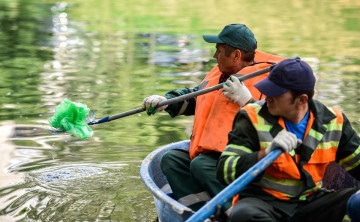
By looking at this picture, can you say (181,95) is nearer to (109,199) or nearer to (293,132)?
(109,199)

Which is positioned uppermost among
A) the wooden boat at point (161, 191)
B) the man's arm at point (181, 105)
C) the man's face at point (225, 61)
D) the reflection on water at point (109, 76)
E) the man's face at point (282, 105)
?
the man's face at point (282, 105)

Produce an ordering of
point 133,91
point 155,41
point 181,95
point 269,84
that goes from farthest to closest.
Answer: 1. point 155,41
2. point 133,91
3. point 181,95
4. point 269,84

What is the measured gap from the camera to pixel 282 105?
446 centimetres

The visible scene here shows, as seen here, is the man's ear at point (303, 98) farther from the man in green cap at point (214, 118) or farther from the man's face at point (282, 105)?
the man in green cap at point (214, 118)

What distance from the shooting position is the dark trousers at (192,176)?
213 inches

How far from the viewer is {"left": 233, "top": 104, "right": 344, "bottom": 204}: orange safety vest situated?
4.48 metres

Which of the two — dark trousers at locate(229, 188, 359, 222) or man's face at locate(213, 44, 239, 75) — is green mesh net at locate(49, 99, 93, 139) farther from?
dark trousers at locate(229, 188, 359, 222)

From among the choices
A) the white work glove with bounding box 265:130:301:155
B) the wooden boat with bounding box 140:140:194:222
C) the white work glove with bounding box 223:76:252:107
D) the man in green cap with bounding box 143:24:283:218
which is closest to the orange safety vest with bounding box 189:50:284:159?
the man in green cap with bounding box 143:24:283:218

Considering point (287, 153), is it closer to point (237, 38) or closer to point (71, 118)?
point (237, 38)

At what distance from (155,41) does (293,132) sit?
1274 cm

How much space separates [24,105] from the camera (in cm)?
1055

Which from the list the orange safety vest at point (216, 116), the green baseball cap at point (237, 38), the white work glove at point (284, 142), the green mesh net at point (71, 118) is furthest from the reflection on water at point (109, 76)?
the white work glove at point (284, 142)

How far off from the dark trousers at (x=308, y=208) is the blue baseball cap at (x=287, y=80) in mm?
557

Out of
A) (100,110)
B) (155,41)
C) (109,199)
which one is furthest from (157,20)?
(109,199)
